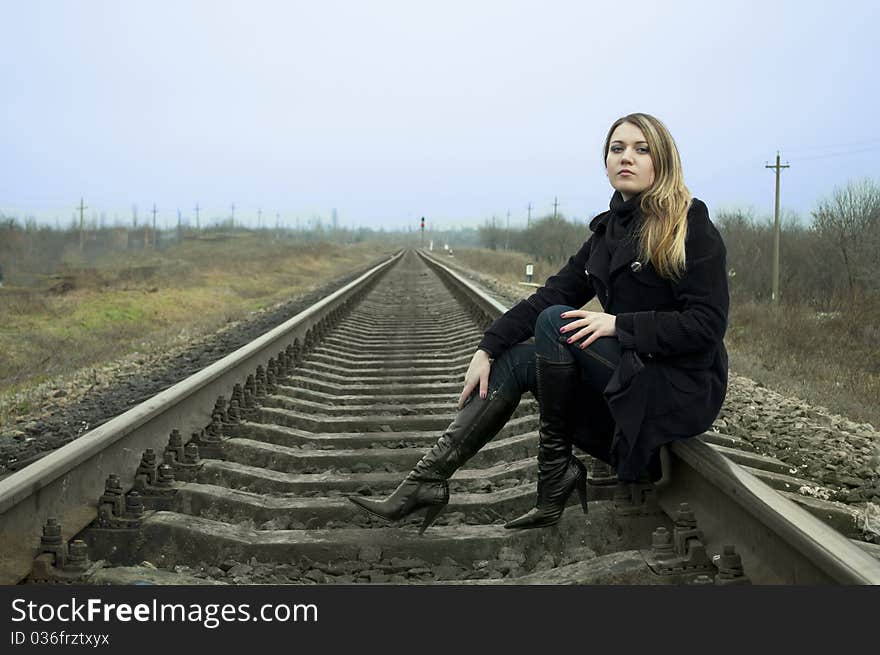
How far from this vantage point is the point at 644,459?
2773mm

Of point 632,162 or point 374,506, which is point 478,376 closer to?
point 374,506

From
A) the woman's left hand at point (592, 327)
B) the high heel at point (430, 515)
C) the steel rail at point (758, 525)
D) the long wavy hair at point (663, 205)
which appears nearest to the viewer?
the steel rail at point (758, 525)

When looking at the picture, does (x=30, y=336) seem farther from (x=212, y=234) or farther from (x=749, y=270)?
(x=212, y=234)

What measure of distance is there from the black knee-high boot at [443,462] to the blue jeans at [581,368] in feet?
0.18

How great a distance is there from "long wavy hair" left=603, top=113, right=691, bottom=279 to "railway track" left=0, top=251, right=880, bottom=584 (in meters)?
0.61

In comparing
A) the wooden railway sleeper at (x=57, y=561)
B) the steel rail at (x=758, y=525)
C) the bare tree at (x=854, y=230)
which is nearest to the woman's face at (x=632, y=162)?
the steel rail at (x=758, y=525)

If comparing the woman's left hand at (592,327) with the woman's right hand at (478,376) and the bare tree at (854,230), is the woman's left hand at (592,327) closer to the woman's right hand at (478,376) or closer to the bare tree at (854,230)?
the woman's right hand at (478,376)

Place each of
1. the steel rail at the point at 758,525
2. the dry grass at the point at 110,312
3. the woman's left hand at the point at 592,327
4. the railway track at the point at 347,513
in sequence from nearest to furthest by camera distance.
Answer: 1. the steel rail at the point at 758,525
2. the railway track at the point at 347,513
3. the woman's left hand at the point at 592,327
4. the dry grass at the point at 110,312

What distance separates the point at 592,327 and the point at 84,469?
1752 mm

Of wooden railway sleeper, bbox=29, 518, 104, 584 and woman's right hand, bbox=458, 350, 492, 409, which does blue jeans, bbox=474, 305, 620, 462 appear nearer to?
woman's right hand, bbox=458, 350, 492, 409

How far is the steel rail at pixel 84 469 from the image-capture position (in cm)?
251
